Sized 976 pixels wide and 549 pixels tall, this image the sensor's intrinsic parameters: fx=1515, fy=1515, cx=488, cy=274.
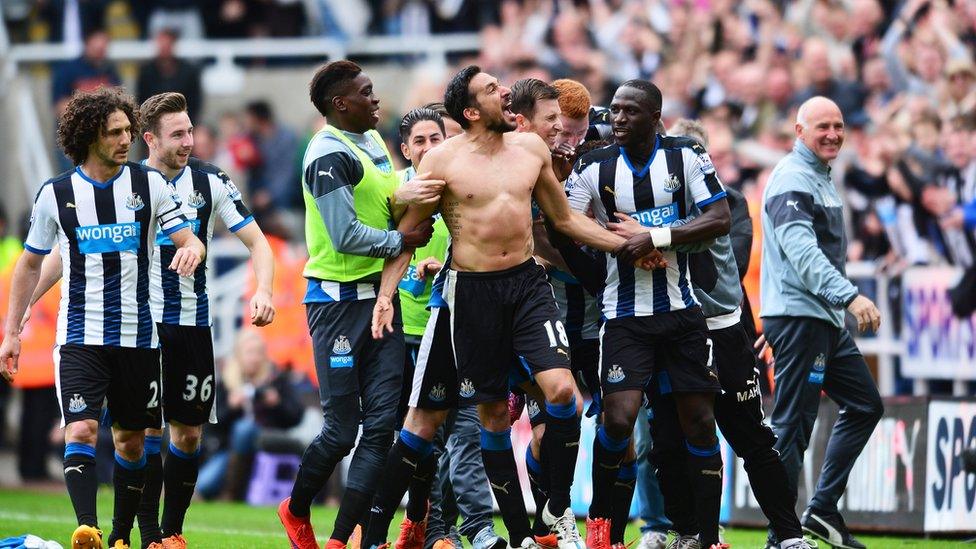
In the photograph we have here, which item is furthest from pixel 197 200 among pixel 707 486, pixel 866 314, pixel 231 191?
pixel 866 314

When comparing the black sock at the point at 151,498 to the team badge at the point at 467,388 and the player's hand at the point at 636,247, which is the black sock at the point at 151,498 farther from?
the player's hand at the point at 636,247

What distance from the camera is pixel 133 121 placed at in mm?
8297

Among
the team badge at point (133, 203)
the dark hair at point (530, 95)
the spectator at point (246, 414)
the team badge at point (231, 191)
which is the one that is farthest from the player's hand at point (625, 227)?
the spectator at point (246, 414)

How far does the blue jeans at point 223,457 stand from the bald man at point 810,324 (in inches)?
302

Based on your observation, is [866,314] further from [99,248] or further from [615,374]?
[99,248]

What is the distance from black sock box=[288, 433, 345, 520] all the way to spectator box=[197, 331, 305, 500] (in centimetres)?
712

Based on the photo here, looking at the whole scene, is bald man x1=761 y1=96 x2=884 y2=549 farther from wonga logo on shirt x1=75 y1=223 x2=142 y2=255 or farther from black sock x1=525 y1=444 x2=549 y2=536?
wonga logo on shirt x1=75 y1=223 x2=142 y2=255

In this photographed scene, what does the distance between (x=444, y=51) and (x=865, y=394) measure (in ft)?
36.6

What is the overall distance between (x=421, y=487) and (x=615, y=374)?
136 centimetres

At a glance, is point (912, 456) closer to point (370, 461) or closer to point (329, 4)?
point (370, 461)

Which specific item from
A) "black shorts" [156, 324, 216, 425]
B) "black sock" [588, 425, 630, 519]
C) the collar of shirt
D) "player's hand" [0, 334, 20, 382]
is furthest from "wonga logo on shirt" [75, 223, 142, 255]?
the collar of shirt

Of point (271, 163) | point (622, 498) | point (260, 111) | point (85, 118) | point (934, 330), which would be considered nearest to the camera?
point (85, 118)

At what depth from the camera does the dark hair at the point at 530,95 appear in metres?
8.61

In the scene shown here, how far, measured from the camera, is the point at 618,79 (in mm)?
16203
